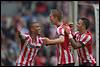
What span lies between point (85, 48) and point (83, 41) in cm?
28

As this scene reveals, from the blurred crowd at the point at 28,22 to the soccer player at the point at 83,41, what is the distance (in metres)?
4.07

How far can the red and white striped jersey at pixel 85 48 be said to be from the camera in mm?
10719

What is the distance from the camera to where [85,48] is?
10.9 metres

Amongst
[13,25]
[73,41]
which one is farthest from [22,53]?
[13,25]

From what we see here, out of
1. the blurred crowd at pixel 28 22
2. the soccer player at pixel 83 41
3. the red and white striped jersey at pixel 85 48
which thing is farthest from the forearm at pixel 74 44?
the blurred crowd at pixel 28 22

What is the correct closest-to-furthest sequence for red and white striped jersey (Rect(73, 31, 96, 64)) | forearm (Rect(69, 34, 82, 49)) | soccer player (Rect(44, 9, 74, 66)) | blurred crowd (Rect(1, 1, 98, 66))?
forearm (Rect(69, 34, 82, 49)) < soccer player (Rect(44, 9, 74, 66)) < red and white striped jersey (Rect(73, 31, 96, 64)) < blurred crowd (Rect(1, 1, 98, 66))

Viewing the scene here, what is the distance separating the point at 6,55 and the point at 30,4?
420 centimetres

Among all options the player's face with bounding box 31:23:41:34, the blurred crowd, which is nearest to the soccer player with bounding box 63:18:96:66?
the player's face with bounding box 31:23:41:34

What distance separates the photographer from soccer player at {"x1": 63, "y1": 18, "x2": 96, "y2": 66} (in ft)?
34.8

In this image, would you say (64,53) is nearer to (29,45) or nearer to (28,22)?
(29,45)

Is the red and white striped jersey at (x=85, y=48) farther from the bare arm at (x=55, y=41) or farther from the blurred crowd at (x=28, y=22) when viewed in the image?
the blurred crowd at (x=28, y=22)

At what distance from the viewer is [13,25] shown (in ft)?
61.9

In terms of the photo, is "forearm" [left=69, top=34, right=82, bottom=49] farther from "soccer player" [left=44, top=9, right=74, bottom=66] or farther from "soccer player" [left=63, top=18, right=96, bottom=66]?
"soccer player" [left=44, top=9, right=74, bottom=66]

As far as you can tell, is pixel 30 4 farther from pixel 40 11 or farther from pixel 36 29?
pixel 36 29
